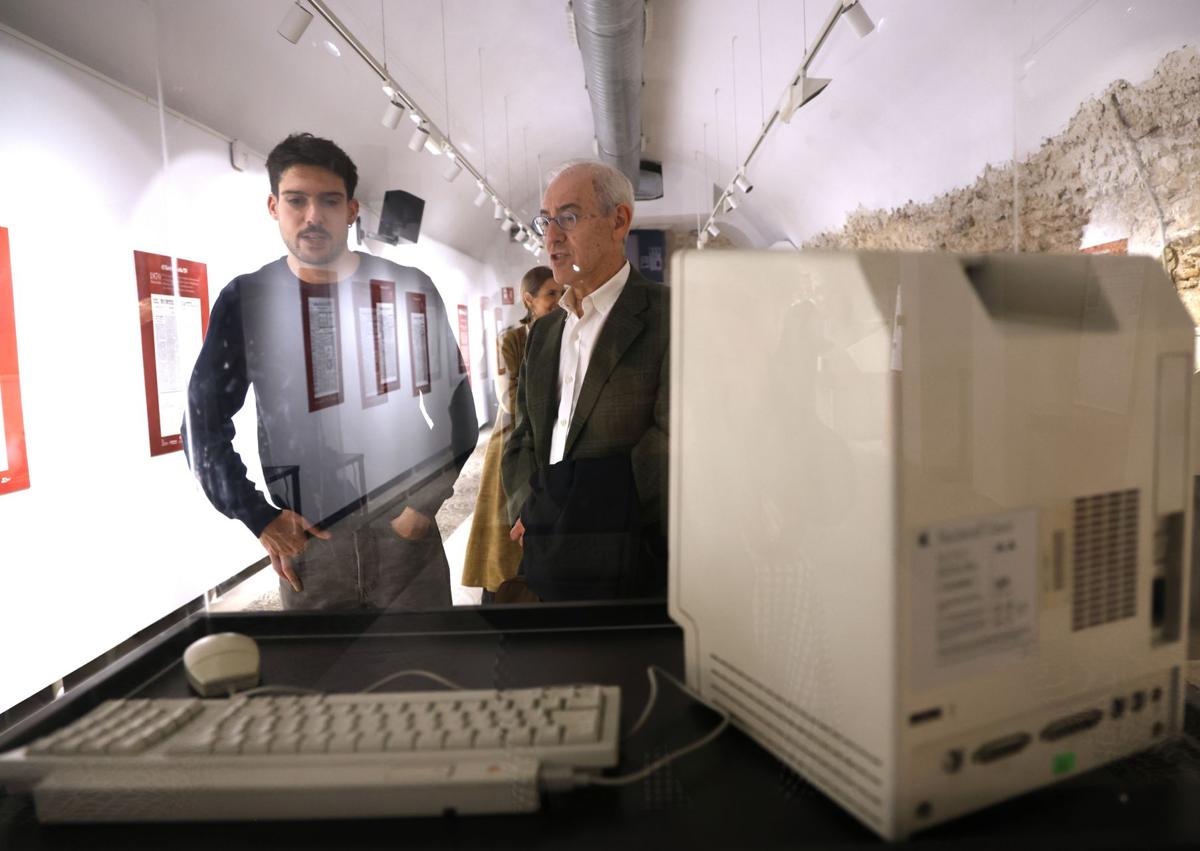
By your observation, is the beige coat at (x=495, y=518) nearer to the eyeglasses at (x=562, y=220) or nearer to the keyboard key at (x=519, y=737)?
the eyeglasses at (x=562, y=220)

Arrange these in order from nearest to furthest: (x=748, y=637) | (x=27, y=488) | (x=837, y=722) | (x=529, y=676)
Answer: (x=837, y=722) < (x=748, y=637) < (x=529, y=676) < (x=27, y=488)

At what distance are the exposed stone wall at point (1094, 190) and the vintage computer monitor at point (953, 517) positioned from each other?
2.71 ft

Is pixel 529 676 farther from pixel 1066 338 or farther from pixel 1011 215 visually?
pixel 1011 215

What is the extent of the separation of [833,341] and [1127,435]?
0.26m

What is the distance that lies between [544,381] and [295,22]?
120 cm

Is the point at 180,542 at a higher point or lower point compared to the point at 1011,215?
lower

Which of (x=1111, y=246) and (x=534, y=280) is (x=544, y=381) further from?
(x=1111, y=246)

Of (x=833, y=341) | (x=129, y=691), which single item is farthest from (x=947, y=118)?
(x=129, y=691)

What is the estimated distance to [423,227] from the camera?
187 cm

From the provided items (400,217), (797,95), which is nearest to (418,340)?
(400,217)

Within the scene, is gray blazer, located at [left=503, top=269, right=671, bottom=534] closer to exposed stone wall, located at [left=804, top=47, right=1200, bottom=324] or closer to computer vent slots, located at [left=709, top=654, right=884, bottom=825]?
exposed stone wall, located at [left=804, top=47, right=1200, bottom=324]

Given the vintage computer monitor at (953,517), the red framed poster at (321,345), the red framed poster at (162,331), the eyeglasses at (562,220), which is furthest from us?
the red framed poster at (162,331)

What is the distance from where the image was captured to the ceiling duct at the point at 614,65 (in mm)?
1546

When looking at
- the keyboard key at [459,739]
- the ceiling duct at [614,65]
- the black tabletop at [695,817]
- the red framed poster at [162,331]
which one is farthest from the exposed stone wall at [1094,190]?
the red framed poster at [162,331]
